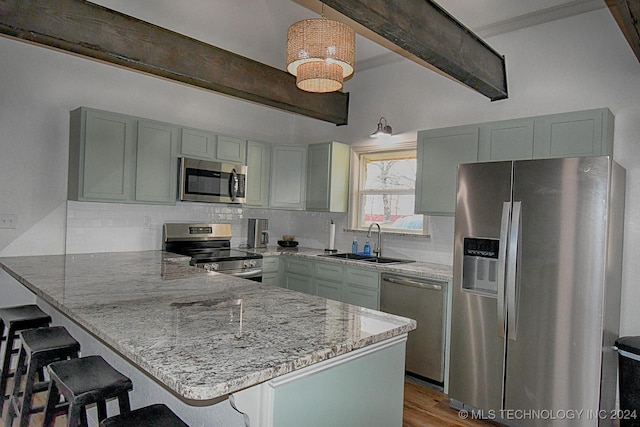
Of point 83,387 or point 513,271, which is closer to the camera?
point 83,387

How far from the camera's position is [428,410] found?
298cm

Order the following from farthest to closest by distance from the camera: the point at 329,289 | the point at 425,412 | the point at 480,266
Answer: the point at 329,289
the point at 425,412
the point at 480,266

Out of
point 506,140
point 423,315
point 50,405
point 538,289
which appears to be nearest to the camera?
point 50,405

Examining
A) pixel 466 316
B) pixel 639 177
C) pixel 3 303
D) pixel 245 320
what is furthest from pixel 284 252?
pixel 639 177

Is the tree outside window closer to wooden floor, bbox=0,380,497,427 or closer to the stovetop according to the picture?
the stovetop

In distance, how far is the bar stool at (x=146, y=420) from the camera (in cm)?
143

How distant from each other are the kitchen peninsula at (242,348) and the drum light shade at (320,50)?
1.36 m

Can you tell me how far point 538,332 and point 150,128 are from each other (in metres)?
3.56

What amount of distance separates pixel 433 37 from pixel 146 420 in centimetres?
263

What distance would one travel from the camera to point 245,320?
5.37ft

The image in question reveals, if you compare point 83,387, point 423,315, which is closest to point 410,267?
point 423,315

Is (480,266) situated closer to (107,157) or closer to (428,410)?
(428,410)

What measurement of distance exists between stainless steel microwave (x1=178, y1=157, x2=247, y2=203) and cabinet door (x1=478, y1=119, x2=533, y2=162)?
248 centimetres

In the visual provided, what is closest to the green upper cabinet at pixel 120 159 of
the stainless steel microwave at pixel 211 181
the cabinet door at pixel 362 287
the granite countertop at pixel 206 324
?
the stainless steel microwave at pixel 211 181
